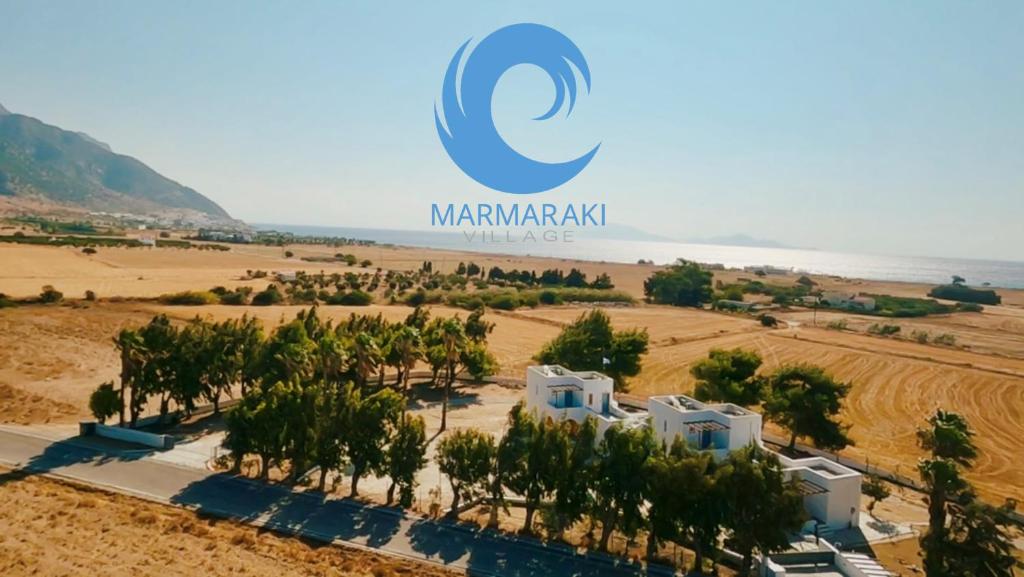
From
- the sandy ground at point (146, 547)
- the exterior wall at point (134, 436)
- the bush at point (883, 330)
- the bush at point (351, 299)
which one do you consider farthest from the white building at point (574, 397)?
the bush at point (883, 330)

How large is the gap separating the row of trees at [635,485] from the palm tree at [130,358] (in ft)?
70.7

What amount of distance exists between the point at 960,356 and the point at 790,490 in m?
69.4

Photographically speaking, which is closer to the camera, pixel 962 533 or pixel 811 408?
pixel 962 533

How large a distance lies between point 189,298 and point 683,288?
90.3 m

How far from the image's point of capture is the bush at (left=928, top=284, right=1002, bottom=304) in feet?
489

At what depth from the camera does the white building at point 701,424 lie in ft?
90.1

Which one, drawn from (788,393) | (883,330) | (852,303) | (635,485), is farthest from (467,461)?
(852,303)

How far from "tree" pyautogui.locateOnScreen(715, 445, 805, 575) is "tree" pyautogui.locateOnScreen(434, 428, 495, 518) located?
9.92m

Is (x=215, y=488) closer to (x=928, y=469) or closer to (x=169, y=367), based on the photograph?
(x=169, y=367)

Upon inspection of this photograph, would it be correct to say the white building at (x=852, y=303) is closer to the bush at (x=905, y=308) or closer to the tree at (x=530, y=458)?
the bush at (x=905, y=308)

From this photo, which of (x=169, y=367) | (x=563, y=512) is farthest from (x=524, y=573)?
(x=169, y=367)

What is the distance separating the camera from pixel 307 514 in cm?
2606

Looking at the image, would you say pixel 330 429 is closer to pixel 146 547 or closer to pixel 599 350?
pixel 146 547

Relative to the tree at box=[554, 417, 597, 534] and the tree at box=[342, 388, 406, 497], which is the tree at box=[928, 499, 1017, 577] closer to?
the tree at box=[554, 417, 597, 534]
